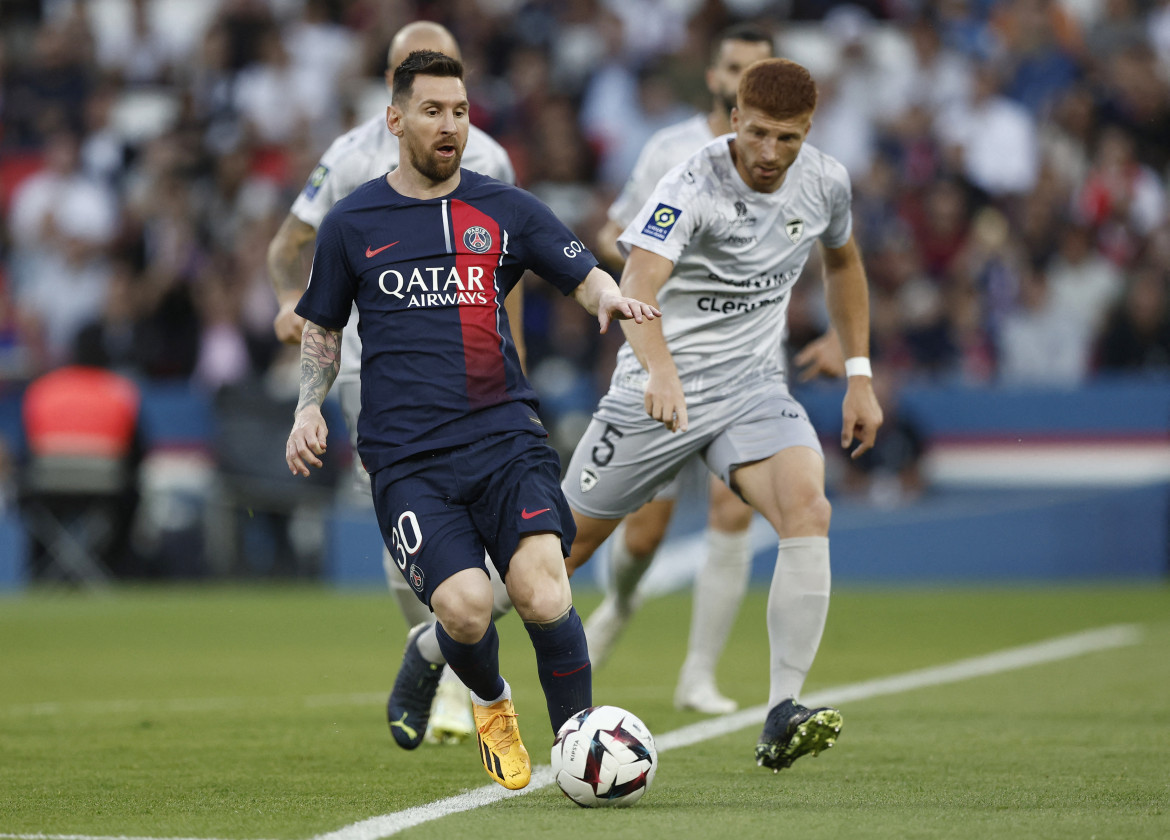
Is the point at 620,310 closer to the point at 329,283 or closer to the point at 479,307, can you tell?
the point at 479,307

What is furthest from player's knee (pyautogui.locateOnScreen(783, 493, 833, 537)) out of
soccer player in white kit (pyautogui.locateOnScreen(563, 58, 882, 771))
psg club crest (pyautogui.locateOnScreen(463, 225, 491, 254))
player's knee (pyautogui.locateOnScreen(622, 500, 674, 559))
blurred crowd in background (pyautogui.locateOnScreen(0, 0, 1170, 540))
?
blurred crowd in background (pyautogui.locateOnScreen(0, 0, 1170, 540))

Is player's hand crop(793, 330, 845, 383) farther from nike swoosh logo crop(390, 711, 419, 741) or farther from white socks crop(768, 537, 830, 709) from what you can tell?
nike swoosh logo crop(390, 711, 419, 741)

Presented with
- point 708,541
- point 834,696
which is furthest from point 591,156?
point 834,696

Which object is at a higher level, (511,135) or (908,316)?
(511,135)

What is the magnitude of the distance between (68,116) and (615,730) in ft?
48.7

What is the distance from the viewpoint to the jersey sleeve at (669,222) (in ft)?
18.7

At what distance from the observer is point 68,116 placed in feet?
58.5

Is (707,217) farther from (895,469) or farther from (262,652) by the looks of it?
(895,469)

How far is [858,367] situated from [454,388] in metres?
1.78

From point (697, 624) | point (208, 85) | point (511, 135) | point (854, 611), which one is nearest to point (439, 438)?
point (697, 624)

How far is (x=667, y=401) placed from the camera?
527 centimetres

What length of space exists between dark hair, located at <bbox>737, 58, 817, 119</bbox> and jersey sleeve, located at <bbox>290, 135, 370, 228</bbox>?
179cm

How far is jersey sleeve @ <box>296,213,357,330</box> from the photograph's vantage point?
502 cm

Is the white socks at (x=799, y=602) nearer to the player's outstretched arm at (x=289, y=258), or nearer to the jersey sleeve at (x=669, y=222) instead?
the jersey sleeve at (x=669, y=222)
